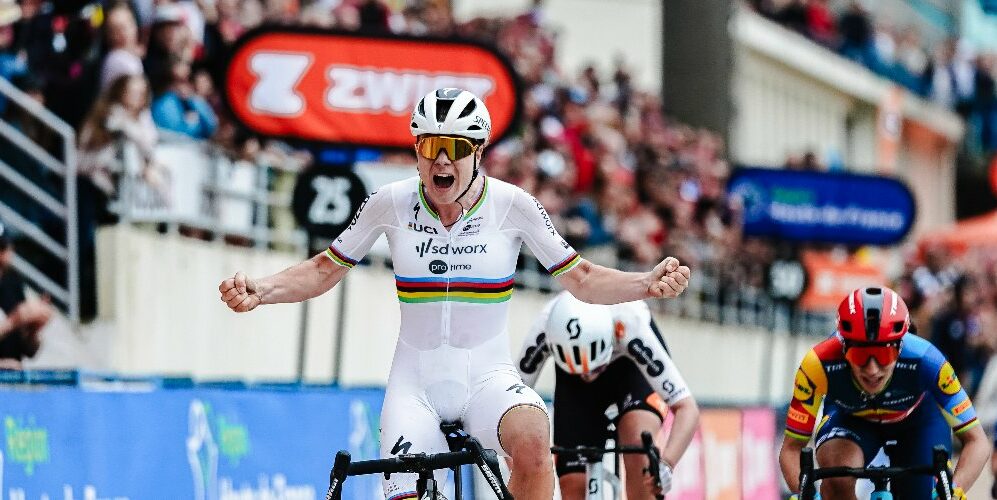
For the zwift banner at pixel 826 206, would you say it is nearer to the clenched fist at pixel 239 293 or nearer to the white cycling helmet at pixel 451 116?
the white cycling helmet at pixel 451 116

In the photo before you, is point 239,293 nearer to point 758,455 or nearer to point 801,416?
point 801,416

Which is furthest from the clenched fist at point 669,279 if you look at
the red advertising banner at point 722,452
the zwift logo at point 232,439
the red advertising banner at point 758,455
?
the red advertising banner at point 758,455

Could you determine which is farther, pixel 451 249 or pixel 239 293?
pixel 451 249

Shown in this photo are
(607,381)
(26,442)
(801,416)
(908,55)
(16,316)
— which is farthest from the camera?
(908,55)

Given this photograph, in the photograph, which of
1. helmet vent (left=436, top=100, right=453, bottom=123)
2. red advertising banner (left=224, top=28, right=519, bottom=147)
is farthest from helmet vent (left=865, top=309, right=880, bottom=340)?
red advertising banner (left=224, top=28, right=519, bottom=147)

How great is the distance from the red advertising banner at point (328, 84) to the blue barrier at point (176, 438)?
1889 mm

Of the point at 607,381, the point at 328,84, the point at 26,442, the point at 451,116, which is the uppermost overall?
the point at 328,84

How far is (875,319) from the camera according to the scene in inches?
354

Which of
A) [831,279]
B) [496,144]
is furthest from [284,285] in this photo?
[831,279]

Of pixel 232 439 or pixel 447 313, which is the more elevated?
pixel 447 313

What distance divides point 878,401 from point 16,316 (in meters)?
5.52

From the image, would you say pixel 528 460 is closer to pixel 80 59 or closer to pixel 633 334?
pixel 633 334

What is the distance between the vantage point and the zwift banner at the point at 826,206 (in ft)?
67.5

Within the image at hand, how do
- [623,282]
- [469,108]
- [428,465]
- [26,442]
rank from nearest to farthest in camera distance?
[428,465] → [469,108] → [623,282] → [26,442]
